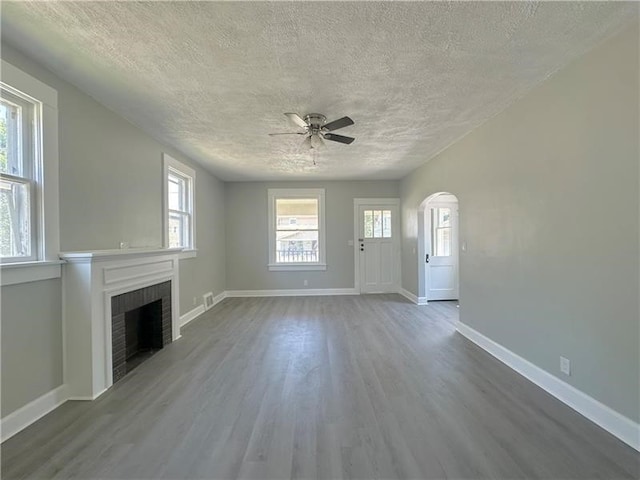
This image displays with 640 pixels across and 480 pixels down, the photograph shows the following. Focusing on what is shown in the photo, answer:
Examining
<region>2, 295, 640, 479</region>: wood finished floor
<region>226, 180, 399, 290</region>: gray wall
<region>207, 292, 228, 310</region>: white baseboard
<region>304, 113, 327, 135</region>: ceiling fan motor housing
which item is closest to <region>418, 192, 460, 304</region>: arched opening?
<region>226, 180, 399, 290</region>: gray wall

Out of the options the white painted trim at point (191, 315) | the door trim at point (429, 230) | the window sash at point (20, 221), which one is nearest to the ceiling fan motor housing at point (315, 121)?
the window sash at point (20, 221)

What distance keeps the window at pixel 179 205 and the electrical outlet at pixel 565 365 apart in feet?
14.1

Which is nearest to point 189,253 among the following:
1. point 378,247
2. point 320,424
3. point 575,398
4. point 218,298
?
point 218,298

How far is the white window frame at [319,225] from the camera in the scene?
6.74 m

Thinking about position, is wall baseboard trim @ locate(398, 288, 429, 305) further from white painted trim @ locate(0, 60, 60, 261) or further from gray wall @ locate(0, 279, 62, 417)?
white painted trim @ locate(0, 60, 60, 261)

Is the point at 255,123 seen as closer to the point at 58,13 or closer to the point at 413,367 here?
the point at 58,13

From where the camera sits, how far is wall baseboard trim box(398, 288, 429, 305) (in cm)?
575

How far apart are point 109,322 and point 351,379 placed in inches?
83.4

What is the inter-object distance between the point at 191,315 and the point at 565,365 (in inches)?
180

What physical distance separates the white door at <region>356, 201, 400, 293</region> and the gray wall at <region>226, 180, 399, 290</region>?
1.29 feet

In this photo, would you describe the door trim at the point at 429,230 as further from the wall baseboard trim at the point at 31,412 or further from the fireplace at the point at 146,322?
the wall baseboard trim at the point at 31,412

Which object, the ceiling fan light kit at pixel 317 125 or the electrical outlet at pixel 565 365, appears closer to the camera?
the electrical outlet at pixel 565 365

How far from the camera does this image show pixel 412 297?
608cm

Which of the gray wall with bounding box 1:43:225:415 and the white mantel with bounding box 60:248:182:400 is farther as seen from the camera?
the white mantel with bounding box 60:248:182:400
